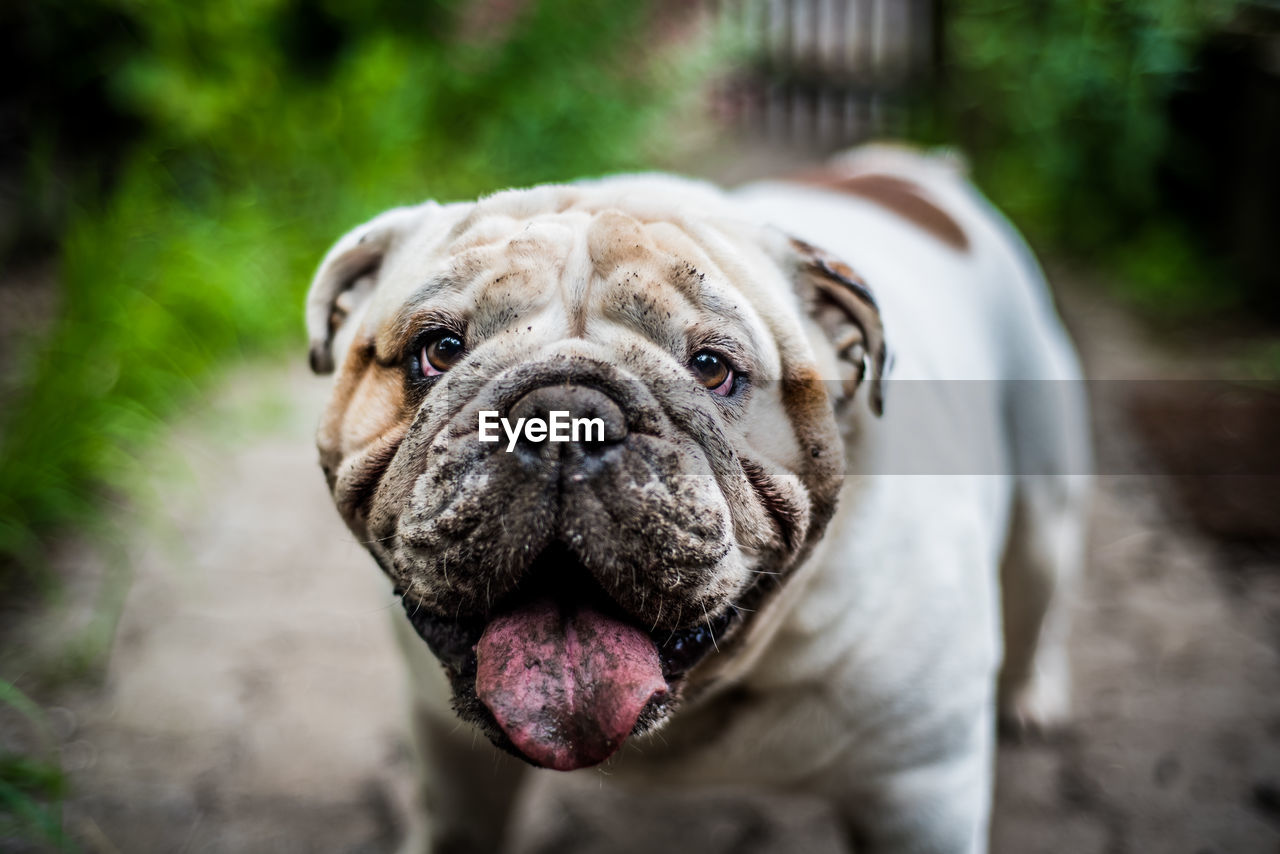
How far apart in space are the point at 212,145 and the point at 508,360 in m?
4.59

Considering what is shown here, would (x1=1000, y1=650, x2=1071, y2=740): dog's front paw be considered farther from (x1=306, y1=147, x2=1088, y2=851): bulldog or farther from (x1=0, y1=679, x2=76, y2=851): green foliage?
(x1=0, y1=679, x2=76, y2=851): green foliage

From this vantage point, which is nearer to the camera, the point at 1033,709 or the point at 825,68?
the point at 1033,709

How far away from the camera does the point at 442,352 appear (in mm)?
1564

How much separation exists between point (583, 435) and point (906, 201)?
5.41 feet

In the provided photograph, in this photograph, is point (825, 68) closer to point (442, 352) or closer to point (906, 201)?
point (906, 201)

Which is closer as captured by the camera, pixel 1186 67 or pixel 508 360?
pixel 508 360

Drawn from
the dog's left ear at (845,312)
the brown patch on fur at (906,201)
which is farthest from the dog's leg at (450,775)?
the brown patch on fur at (906,201)

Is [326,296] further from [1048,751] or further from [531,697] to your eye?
[1048,751]

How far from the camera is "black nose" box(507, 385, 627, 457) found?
1.30 m

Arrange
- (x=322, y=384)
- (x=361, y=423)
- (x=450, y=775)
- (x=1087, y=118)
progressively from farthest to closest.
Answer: (x=1087, y=118) < (x=322, y=384) < (x=450, y=775) < (x=361, y=423)

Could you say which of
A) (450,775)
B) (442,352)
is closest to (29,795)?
(450,775)

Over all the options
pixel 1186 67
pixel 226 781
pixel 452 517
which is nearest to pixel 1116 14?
pixel 1186 67

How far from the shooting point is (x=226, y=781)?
274 cm

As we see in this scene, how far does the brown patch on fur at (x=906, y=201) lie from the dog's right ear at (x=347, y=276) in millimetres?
1286
